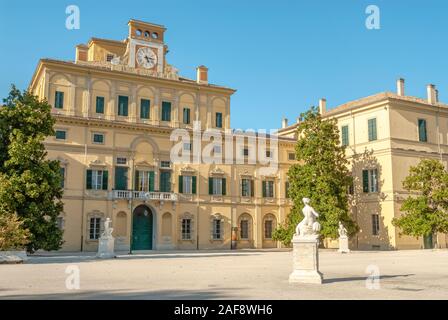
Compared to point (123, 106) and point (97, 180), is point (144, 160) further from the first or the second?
point (123, 106)

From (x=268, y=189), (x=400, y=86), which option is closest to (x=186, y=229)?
(x=268, y=189)

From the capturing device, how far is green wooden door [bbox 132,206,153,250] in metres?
37.0

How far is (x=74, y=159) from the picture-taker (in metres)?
35.1

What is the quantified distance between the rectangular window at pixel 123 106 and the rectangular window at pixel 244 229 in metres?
12.8

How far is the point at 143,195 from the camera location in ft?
120

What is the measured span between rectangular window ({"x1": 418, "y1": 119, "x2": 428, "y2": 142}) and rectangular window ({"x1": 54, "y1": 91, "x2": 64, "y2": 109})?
89.4 feet

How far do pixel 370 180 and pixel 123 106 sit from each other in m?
19.8

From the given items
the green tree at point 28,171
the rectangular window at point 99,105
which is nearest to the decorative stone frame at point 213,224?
the rectangular window at point 99,105

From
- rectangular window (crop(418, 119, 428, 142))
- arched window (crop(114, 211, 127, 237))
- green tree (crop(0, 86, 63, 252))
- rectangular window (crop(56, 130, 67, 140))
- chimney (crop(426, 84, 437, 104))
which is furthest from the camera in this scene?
chimney (crop(426, 84, 437, 104))

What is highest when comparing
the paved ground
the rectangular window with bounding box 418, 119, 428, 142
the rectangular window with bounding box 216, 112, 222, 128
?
the rectangular window with bounding box 216, 112, 222, 128

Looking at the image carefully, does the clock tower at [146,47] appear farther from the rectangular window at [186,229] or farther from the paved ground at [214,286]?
the paved ground at [214,286]

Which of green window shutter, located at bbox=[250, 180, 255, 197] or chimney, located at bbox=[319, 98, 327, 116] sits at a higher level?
chimney, located at bbox=[319, 98, 327, 116]

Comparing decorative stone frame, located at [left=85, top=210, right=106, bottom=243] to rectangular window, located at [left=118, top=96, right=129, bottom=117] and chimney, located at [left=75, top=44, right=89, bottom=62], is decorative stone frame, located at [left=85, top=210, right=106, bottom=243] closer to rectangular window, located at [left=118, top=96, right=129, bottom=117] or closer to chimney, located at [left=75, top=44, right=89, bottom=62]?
rectangular window, located at [left=118, top=96, right=129, bottom=117]

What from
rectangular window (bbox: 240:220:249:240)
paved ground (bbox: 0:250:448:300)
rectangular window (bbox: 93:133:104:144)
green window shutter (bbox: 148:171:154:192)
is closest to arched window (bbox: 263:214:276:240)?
rectangular window (bbox: 240:220:249:240)
